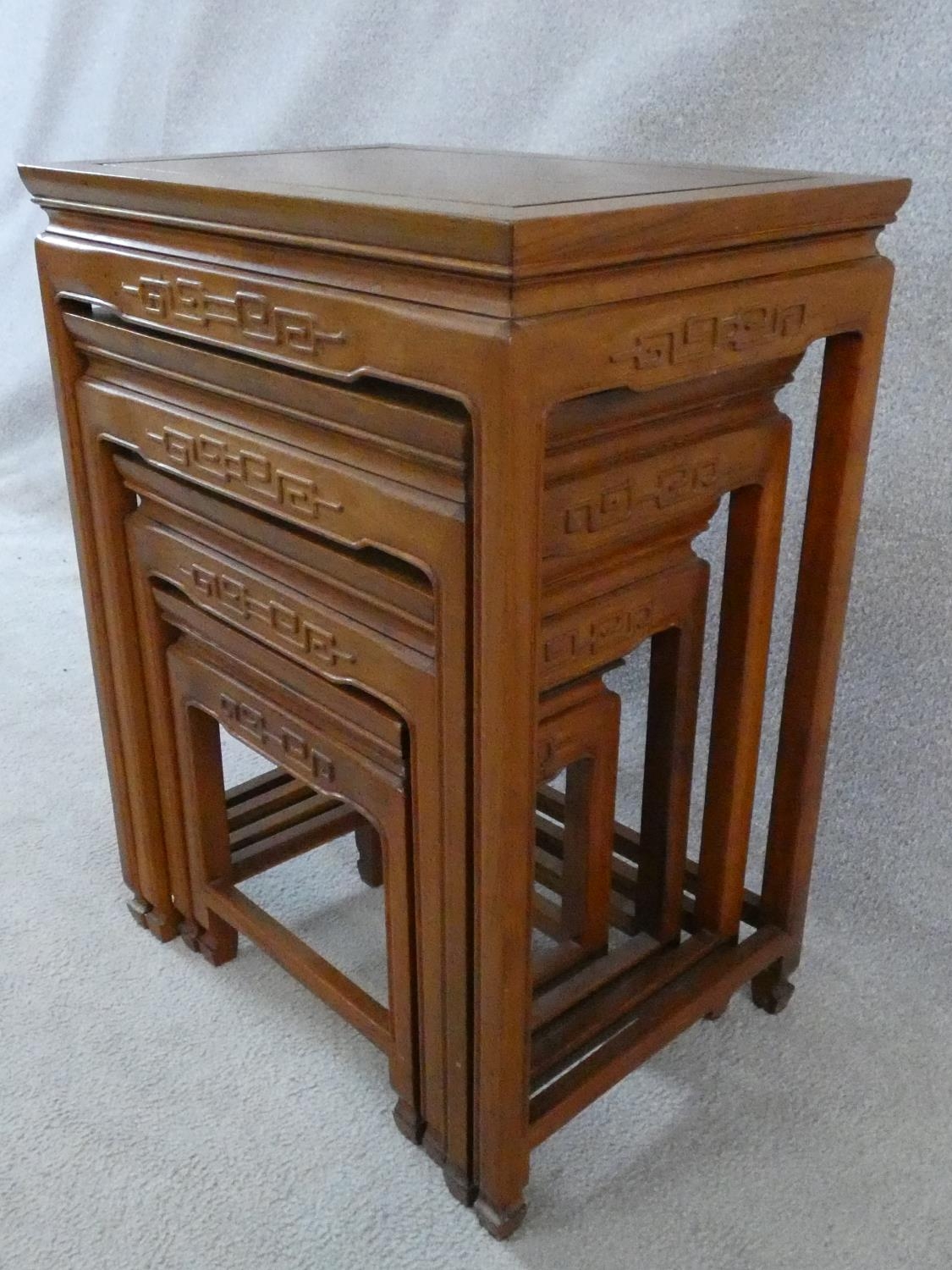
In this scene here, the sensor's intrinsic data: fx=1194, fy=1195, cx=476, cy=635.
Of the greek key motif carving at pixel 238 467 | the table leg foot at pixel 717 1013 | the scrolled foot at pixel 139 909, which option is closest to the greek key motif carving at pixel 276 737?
the greek key motif carving at pixel 238 467

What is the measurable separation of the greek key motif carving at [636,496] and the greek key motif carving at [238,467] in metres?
0.15

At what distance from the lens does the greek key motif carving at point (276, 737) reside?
0.86 meters

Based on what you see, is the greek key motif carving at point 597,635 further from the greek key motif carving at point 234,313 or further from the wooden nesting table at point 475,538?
the greek key motif carving at point 234,313

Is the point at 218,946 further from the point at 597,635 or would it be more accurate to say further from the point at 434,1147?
the point at 597,635

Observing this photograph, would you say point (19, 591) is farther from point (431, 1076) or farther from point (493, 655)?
point (493, 655)

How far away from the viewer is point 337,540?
75 cm

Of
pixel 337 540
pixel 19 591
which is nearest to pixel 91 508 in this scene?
pixel 337 540

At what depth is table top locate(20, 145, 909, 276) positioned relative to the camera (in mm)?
576

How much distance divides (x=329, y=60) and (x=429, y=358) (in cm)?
97

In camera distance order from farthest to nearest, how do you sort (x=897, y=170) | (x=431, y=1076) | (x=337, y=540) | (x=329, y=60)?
1. (x=329, y=60)
2. (x=897, y=170)
3. (x=431, y=1076)
4. (x=337, y=540)

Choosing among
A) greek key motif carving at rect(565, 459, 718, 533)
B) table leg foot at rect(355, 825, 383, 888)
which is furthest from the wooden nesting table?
table leg foot at rect(355, 825, 383, 888)

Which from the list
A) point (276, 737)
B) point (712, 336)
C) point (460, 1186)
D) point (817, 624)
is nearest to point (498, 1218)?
point (460, 1186)

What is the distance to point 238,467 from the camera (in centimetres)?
80

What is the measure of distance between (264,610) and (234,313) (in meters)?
0.21
